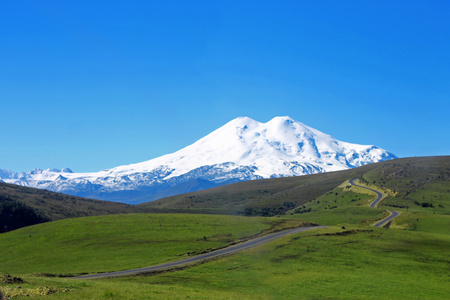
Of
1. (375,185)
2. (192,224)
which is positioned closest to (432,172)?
(375,185)

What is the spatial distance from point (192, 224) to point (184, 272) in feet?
138

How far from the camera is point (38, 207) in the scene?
148875 mm

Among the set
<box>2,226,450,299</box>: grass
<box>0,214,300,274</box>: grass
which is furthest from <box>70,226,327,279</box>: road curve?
<box>0,214,300,274</box>: grass

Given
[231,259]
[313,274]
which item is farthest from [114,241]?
[313,274]

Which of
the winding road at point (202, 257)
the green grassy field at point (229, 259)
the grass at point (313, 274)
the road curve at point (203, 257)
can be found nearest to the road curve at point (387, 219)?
the green grassy field at point (229, 259)

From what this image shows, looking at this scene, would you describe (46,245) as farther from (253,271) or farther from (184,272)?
(253,271)

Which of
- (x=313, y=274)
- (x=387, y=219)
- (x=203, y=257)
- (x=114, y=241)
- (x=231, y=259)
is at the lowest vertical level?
(x=313, y=274)

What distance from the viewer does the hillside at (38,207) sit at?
12388 cm

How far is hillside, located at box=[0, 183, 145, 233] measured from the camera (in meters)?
124

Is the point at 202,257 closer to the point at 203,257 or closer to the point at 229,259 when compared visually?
the point at 203,257

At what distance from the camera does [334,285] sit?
51438 mm

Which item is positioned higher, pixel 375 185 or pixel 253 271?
pixel 375 185

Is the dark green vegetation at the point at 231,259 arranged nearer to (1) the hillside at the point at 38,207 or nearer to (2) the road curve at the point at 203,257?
(2) the road curve at the point at 203,257

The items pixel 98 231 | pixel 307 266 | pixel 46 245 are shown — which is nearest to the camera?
pixel 307 266
